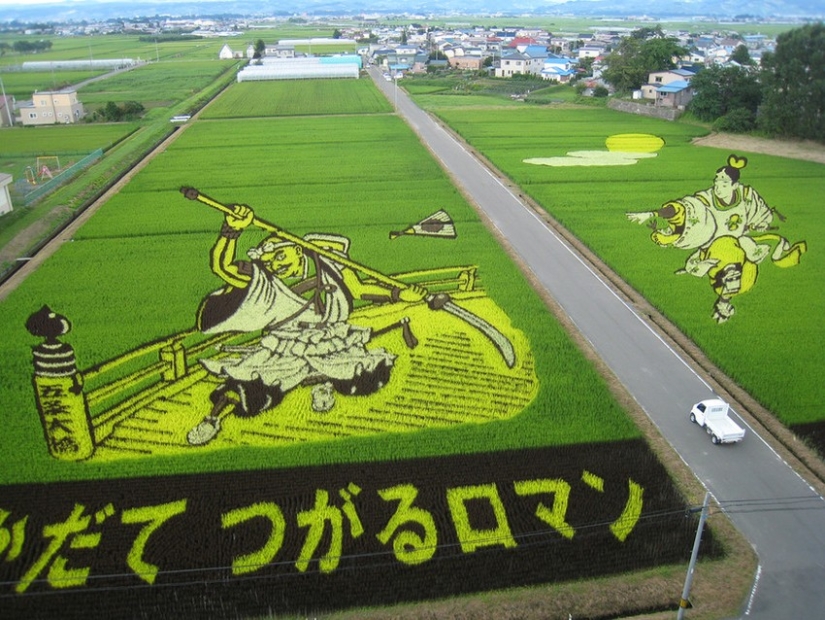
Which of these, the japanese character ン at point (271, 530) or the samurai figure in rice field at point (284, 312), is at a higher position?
the samurai figure in rice field at point (284, 312)

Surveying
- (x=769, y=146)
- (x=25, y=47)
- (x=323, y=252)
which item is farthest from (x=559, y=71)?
(x=25, y=47)

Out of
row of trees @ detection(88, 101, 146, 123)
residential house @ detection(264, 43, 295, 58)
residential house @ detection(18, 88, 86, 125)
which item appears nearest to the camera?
residential house @ detection(18, 88, 86, 125)

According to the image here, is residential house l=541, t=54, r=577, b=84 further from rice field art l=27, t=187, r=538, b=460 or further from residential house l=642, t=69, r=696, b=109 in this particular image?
rice field art l=27, t=187, r=538, b=460

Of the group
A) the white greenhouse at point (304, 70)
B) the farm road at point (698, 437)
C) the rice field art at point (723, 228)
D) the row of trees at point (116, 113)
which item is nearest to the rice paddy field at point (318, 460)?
the farm road at point (698, 437)

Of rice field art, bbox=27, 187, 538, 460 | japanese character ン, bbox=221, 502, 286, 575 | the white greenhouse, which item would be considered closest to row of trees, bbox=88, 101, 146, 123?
the white greenhouse

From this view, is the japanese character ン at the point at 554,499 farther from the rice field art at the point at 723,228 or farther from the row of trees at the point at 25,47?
the row of trees at the point at 25,47

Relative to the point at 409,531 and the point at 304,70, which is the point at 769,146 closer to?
the point at 409,531
